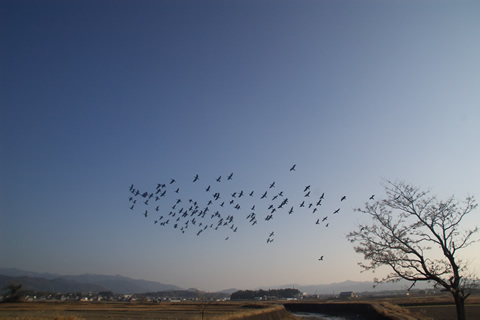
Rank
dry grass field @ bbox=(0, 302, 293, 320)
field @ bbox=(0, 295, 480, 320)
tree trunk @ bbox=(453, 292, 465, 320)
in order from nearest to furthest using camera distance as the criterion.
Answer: tree trunk @ bbox=(453, 292, 465, 320), dry grass field @ bbox=(0, 302, 293, 320), field @ bbox=(0, 295, 480, 320)

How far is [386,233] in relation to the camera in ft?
65.7

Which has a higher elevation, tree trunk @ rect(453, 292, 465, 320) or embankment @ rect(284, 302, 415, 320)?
tree trunk @ rect(453, 292, 465, 320)

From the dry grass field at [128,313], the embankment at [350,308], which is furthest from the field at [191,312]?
the embankment at [350,308]

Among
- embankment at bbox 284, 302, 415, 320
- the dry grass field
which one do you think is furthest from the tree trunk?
embankment at bbox 284, 302, 415, 320

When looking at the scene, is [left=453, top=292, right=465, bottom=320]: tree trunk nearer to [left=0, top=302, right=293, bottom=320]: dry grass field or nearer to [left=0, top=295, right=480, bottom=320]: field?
[left=0, top=302, right=293, bottom=320]: dry grass field

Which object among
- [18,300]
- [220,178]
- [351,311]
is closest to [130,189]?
[220,178]

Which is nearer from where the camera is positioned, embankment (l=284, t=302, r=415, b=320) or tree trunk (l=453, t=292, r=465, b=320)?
tree trunk (l=453, t=292, r=465, b=320)

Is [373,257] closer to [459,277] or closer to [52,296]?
[459,277]

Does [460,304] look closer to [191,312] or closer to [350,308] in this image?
[191,312]

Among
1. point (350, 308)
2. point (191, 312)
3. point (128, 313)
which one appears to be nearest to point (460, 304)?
point (191, 312)

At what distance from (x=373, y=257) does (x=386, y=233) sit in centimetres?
194

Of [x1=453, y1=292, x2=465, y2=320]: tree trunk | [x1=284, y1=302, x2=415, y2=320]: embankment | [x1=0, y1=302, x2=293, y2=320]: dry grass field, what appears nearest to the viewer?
[x1=453, y1=292, x2=465, y2=320]: tree trunk

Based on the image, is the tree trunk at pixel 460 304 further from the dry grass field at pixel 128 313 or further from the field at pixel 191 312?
the field at pixel 191 312

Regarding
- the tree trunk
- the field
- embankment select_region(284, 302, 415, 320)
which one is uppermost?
the tree trunk
